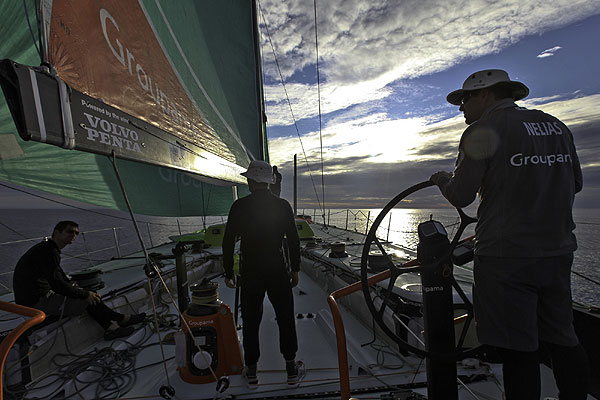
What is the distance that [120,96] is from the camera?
4.72 ft

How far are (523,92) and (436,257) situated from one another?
0.77 metres

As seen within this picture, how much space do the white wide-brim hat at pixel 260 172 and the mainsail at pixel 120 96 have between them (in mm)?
399

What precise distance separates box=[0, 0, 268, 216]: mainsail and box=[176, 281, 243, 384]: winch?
96 centimetres

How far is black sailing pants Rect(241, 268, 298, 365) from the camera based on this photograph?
6.95 ft

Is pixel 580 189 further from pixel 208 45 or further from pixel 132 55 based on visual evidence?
pixel 208 45

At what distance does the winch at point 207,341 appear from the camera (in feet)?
6.81

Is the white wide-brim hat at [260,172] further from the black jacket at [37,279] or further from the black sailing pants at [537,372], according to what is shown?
the black jacket at [37,279]

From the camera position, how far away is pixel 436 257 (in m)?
1.28

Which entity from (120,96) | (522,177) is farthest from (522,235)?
(120,96)

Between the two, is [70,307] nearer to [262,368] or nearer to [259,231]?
[262,368]

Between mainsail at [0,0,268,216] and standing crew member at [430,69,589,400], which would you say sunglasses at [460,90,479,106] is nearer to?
standing crew member at [430,69,589,400]

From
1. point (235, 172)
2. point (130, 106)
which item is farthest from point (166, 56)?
point (235, 172)

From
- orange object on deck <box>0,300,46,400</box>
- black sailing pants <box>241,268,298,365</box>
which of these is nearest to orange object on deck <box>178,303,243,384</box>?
black sailing pants <box>241,268,298,365</box>

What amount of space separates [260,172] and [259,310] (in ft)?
3.38
